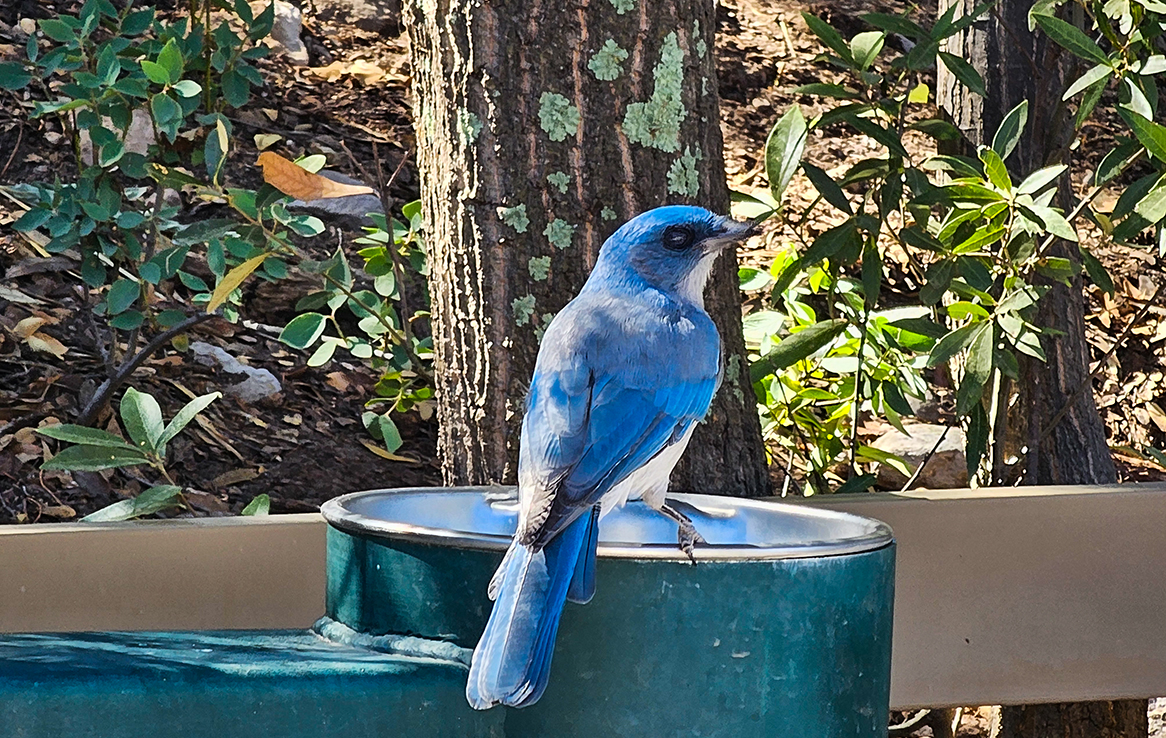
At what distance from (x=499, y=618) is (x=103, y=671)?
1.16 ft

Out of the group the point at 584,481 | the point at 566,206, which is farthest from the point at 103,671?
the point at 566,206

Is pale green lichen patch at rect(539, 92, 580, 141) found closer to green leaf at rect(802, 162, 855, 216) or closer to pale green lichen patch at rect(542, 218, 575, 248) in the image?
pale green lichen patch at rect(542, 218, 575, 248)

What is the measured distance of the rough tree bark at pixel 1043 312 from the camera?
8.70 ft

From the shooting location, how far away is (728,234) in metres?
1.66

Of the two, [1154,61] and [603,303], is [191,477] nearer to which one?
[603,303]

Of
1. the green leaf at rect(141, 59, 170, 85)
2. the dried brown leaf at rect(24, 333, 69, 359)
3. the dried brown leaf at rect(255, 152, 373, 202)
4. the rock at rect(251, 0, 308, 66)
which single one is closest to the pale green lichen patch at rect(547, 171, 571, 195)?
the dried brown leaf at rect(255, 152, 373, 202)

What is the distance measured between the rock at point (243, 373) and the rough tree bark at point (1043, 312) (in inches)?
65.2

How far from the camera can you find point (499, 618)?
1.23 meters

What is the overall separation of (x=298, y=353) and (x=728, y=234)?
6.55 feet

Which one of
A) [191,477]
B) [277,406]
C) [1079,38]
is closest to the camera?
[1079,38]

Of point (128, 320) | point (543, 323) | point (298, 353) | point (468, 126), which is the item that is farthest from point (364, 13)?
point (543, 323)

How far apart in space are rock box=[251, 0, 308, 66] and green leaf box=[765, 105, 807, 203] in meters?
2.53

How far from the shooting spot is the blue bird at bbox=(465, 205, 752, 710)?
4.01ft

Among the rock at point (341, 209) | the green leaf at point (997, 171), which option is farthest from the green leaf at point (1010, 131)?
the rock at point (341, 209)
